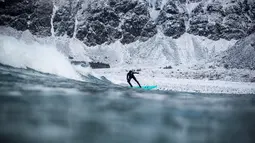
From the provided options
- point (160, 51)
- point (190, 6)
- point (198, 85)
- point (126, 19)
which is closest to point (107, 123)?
point (198, 85)

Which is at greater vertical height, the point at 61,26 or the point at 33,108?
the point at 61,26

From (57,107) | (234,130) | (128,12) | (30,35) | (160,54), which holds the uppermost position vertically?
(128,12)

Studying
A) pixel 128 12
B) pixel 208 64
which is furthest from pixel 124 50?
pixel 208 64

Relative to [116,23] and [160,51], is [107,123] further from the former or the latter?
[116,23]

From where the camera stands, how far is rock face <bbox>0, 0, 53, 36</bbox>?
113 meters

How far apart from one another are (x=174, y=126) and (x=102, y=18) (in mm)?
109923

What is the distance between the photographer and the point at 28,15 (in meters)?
116

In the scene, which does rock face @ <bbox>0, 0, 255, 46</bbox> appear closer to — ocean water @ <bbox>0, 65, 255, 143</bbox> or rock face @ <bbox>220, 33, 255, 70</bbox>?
rock face @ <bbox>220, 33, 255, 70</bbox>

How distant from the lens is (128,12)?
387 feet

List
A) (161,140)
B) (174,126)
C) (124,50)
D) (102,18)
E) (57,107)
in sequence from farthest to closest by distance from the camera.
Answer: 1. (102,18)
2. (124,50)
3. (57,107)
4. (174,126)
5. (161,140)

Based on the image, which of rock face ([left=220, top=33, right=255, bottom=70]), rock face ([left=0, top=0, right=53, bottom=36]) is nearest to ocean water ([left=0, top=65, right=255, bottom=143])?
rock face ([left=220, top=33, right=255, bottom=70])

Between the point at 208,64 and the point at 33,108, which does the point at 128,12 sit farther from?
the point at 33,108

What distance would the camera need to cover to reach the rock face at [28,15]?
4459 inches

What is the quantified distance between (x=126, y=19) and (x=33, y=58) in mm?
93952
